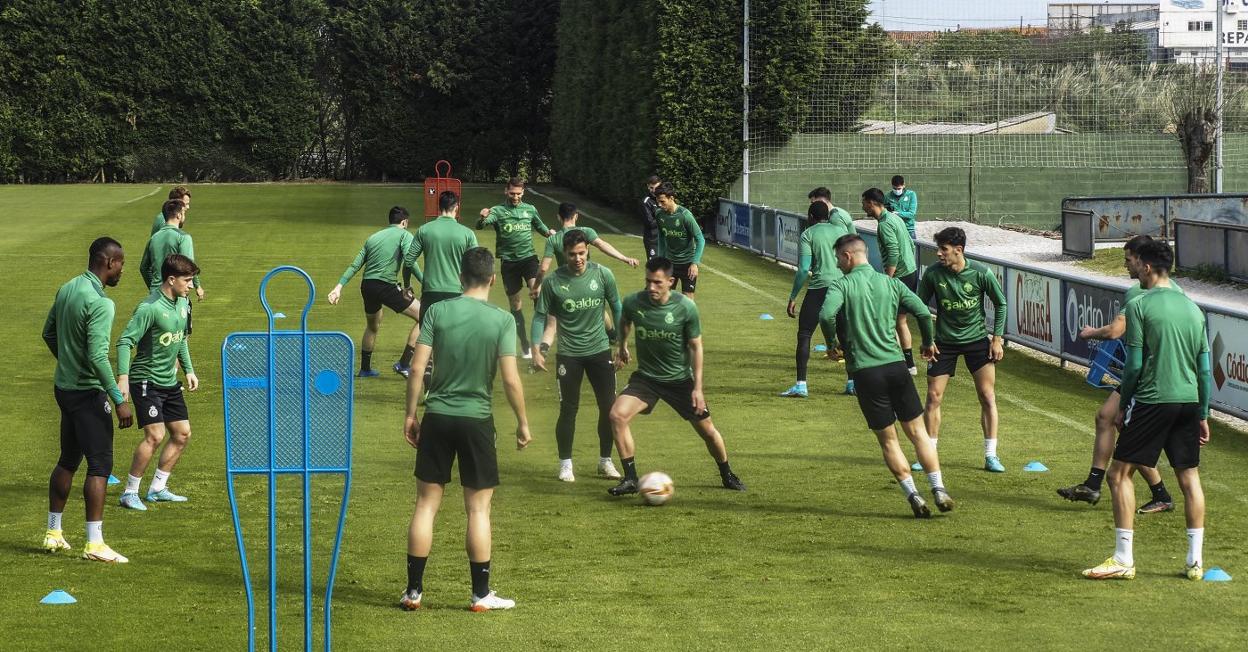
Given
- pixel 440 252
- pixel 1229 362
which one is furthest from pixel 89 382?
pixel 1229 362

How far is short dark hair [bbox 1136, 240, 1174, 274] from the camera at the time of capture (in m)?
8.90

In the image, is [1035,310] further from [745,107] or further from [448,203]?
[745,107]

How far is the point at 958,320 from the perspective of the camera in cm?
1198

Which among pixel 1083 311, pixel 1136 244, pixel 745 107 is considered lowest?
pixel 1083 311

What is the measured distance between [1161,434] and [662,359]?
3739mm

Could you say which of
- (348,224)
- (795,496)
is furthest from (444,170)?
(795,496)

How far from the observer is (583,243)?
1166cm

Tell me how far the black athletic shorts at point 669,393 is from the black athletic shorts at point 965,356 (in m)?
2.18

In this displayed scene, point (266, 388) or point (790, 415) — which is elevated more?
point (266, 388)

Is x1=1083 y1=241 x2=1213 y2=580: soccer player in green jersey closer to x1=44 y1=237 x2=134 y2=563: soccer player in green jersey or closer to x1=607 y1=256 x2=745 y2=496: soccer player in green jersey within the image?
x1=607 y1=256 x2=745 y2=496: soccer player in green jersey

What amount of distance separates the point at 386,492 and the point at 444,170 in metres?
42.8

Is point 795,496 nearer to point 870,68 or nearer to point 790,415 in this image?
point 790,415

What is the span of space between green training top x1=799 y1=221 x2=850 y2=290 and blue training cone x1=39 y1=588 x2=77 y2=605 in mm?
8569

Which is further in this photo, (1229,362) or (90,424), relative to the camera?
(1229,362)
